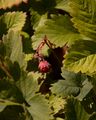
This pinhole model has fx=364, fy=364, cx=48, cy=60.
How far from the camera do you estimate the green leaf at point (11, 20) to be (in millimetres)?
1771

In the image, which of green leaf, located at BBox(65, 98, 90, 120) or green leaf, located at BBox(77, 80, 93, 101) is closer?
green leaf, located at BBox(65, 98, 90, 120)

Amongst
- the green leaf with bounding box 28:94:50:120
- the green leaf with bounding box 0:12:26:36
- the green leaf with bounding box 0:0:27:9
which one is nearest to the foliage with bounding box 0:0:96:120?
the green leaf with bounding box 28:94:50:120

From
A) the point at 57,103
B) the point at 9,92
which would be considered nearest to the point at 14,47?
the point at 9,92

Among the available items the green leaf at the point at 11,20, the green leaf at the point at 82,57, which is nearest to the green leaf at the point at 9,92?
the green leaf at the point at 82,57

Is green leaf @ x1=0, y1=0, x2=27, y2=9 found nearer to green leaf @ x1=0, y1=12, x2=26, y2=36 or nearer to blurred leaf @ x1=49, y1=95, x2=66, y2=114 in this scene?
green leaf @ x1=0, y1=12, x2=26, y2=36

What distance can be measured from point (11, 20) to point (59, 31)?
18.5 inches

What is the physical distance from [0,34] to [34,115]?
586 mm

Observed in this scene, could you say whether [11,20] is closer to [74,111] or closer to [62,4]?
[62,4]

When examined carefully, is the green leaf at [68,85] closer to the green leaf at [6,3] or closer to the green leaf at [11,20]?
the green leaf at [11,20]

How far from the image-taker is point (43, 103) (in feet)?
4.32

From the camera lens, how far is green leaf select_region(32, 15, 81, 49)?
1.35m

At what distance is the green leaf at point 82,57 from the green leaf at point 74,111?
0.11m

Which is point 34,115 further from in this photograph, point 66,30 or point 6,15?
point 6,15

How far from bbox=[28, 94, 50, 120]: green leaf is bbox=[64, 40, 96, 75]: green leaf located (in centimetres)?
19
